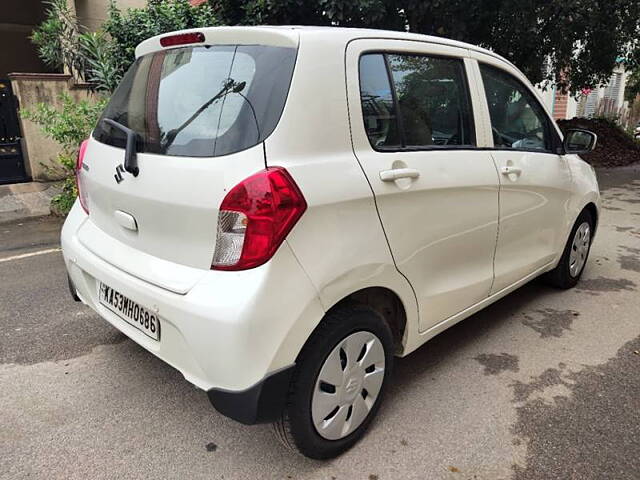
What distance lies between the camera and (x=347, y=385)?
85.0 inches

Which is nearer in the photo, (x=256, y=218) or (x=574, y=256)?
(x=256, y=218)

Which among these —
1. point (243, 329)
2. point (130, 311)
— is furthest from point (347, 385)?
point (130, 311)

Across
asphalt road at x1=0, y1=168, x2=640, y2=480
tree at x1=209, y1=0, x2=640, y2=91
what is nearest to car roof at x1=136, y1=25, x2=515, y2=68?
asphalt road at x1=0, y1=168, x2=640, y2=480

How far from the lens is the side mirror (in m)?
3.69

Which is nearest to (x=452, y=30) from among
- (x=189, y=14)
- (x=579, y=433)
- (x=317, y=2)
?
(x=317, y=2)

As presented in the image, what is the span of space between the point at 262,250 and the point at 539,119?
8.16 feet

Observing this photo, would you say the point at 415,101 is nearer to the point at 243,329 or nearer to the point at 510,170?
the point at 510,170

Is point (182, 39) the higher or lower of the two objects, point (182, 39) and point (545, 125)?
the higher

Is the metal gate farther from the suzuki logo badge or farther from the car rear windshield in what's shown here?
the suzuki logo badge

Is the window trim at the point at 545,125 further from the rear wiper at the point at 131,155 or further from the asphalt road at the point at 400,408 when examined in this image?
the rear wiper at the point at 131,155

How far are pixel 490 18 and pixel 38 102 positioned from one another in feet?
22.4

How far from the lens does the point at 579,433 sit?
240 cm

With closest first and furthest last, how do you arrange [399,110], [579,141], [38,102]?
1. [399,110]
2. [579,141]
3. [38,102]

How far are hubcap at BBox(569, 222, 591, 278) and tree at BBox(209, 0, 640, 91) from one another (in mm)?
4014
